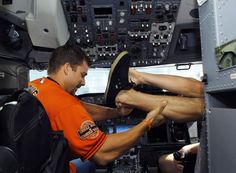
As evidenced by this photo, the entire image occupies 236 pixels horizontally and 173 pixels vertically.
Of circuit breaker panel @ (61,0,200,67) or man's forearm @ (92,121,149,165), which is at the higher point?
circuit breaker panel @ (61,0,200,67)

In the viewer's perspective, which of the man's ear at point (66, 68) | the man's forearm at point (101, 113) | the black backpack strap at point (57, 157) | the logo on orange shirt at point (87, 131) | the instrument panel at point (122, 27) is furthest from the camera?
the instrument panel at point (122, 27)

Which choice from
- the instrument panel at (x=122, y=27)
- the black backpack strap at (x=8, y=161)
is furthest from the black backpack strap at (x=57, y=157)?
the instrument panel at (x=122, y=27)

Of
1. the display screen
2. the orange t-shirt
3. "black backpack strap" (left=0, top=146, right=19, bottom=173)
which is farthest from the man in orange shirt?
the display screen

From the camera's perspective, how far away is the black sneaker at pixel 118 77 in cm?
260

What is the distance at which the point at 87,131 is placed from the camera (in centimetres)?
223

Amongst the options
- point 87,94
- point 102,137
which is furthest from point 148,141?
point 102,137

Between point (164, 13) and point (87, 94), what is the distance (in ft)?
7.16

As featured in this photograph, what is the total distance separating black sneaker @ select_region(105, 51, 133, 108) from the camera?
102 inches

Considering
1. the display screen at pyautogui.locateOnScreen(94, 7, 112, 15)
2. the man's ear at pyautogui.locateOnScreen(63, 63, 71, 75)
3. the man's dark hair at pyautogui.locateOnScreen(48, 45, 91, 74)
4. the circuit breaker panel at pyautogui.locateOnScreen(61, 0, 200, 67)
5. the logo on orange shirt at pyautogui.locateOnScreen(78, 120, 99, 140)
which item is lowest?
the logo on orange shirt at pyautogui.locateOnScreen(78, 120, 99, 140)

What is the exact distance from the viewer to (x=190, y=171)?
2.78 metres

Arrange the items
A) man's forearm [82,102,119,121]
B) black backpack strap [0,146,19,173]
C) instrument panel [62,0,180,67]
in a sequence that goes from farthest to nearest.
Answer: instrument panel [62,0,180,67] → man's forearm [82,102,119,121] → black backpack strap [0,146,19,173]

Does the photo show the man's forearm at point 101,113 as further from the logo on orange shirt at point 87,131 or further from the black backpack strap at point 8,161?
the black backpack strap at point 8,161

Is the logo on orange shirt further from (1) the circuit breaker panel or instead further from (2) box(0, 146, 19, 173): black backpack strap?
(1) the circuit breaker panel

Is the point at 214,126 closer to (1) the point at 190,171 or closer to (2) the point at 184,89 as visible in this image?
(2) the point at 184,89
